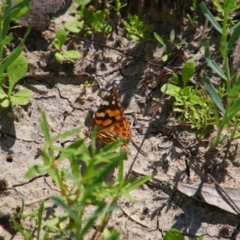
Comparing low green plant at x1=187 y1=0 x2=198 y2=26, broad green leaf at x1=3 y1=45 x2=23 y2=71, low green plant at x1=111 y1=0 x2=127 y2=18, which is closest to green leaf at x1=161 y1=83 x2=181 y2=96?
low green plant at x1=187 y1=0 x2=198 y2=26

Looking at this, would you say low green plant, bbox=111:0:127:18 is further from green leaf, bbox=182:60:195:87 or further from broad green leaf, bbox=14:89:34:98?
broad green leaf, bbox=14:89:34:98

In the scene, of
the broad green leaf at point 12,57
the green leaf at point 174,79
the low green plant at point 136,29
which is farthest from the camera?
the low green plant at point 136,29

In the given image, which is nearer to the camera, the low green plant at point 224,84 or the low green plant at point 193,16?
the low green plant at point 224,84

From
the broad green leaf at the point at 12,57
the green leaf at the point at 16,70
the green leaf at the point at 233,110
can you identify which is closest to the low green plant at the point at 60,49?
the green leaf at the point at 16,70

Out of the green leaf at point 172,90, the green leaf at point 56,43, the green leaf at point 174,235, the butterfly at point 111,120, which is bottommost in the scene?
the green leaf at point 174,235

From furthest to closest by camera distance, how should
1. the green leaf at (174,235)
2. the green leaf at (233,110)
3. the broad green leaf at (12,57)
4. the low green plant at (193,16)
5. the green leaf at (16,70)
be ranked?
the low green plant at (193,16)
the green leaf at (16,70)
the broad green leaf at (12,57)
the green leaf at (233,110)
the green leaf at (174,235)

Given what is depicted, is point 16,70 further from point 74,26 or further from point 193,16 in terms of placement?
point 193,16

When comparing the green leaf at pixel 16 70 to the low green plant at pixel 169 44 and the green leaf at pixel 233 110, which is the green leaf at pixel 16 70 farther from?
the green leaf at pixel 233 110

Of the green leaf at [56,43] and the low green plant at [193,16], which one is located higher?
the low green plant at [193,16]

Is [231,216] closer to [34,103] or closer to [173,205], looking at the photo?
[173,205]
